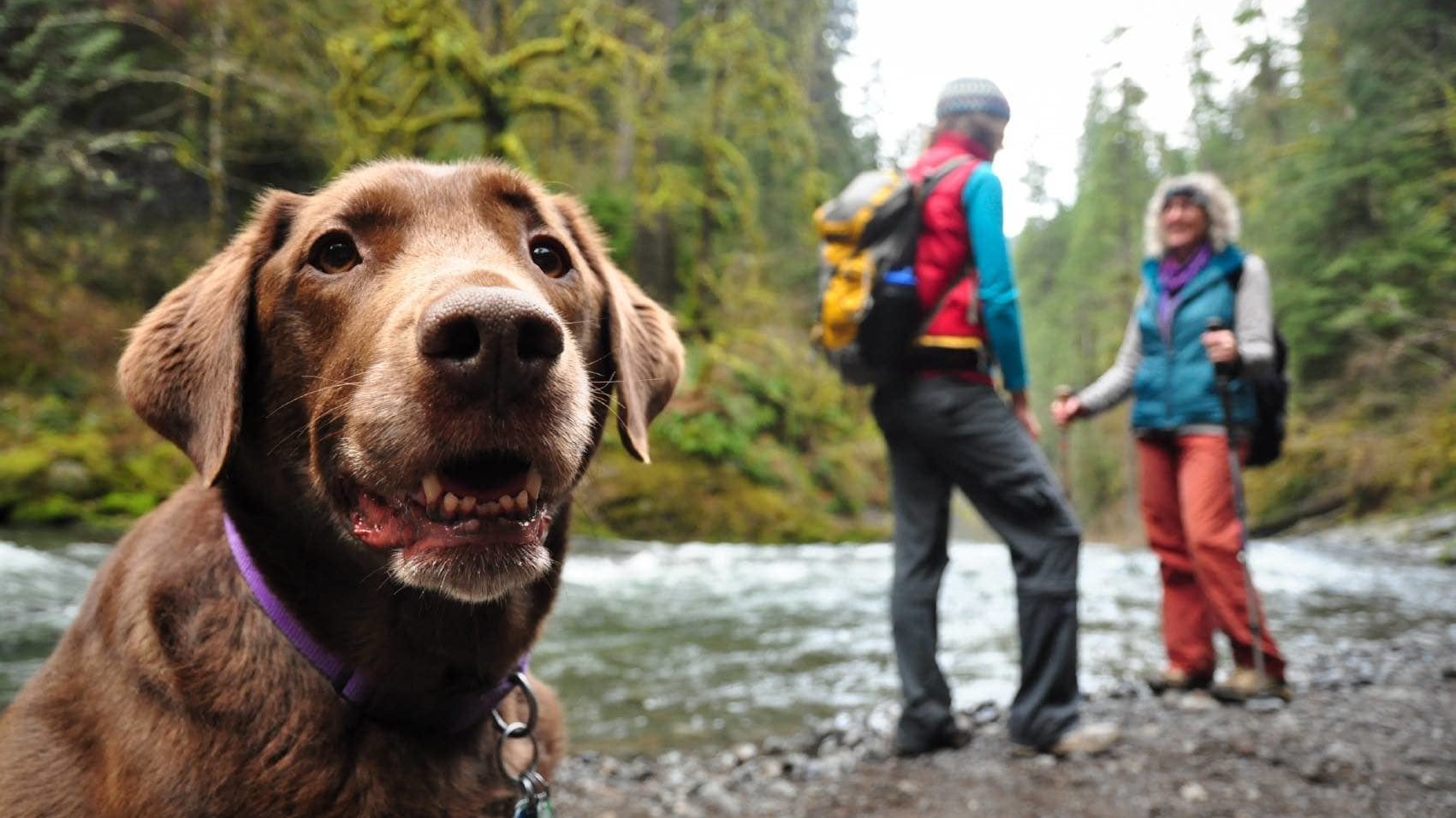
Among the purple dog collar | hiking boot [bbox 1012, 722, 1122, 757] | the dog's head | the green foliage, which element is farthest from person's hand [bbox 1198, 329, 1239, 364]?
the green foliage

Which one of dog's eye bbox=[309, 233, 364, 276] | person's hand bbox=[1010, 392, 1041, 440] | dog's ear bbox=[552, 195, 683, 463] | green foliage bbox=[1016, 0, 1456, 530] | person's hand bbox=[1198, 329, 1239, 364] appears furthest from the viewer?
green foliage bbox=[1016, 0, 1456, 530]

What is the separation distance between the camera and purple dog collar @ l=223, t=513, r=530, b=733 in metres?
1.81

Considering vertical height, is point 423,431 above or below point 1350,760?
above

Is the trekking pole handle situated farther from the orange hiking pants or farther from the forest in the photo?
the forest

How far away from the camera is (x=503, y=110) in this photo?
44.2 feet

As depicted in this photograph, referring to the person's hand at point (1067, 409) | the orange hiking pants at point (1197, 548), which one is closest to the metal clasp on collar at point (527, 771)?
the person's hand at point (1067, 409)

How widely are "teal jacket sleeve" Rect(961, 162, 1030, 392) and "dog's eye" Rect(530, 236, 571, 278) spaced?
2163mm

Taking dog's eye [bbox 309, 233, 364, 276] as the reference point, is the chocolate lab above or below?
below

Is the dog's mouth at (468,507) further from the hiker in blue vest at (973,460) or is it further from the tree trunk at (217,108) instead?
the tree trunk at (217,108)

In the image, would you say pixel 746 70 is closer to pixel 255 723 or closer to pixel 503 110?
pixel 503 110

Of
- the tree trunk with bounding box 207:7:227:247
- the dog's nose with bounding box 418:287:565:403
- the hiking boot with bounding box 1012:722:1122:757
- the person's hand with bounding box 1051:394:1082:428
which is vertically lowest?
the hiking boot with bounding box 1012:722:1122:757

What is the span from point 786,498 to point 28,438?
36.0 feet

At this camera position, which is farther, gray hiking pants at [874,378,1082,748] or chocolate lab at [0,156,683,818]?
gray hiking pants at [874,378,1082,748]

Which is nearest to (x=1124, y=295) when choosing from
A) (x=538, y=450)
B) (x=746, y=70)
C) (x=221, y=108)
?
(x=746, y=70)
